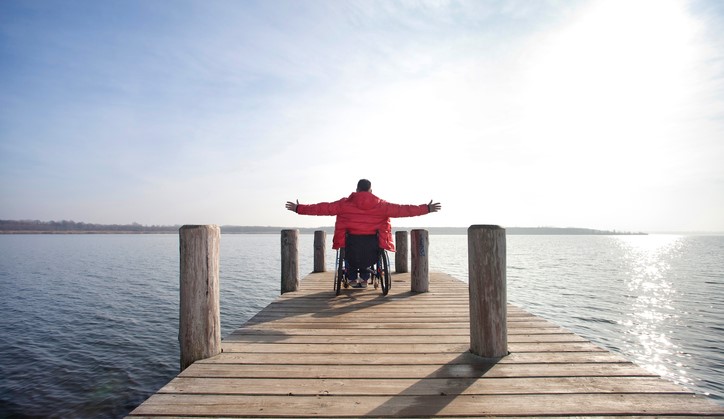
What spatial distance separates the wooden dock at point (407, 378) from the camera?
8.13 ft

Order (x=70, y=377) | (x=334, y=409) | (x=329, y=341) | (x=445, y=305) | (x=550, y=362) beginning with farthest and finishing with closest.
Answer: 1. (x=70, y=377)
2. (x=445, y=305)
3. (x=329, y=341)
4. (x=550, y=362)
5. (x=334, y=409)

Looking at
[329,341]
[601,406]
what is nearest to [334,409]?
[329,341]

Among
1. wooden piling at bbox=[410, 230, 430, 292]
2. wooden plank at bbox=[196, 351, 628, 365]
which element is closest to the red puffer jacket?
wooden piling at bbox=[410, 230, 430, 292]

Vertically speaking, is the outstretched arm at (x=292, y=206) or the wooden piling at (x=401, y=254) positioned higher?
the outstretched arm at (x=292, y=206)

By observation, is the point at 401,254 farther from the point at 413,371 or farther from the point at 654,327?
the point at 654,327

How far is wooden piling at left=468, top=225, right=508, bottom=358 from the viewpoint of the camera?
3340mm

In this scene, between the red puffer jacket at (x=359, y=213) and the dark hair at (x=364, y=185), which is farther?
the dark hair at (x=364, y=185)

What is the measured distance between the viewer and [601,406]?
2.49m

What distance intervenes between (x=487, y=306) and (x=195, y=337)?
2.67 meters

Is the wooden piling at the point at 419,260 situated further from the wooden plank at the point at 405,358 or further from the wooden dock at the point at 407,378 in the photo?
the wooden plank at the point at 405,358

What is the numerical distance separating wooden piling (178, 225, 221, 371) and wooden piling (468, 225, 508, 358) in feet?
7.80

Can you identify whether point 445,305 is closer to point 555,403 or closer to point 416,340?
point 416,340

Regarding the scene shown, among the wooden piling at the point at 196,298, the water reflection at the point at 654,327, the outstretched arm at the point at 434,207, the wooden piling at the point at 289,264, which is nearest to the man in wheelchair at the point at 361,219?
the outstretched arm at the point at 434,207

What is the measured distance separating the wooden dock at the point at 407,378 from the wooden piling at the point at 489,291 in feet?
0.49
